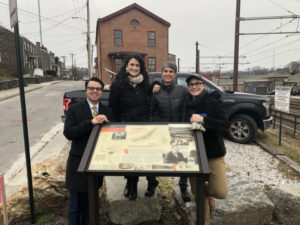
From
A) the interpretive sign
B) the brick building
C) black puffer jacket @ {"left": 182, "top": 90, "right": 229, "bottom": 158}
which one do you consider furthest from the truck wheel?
the brick building

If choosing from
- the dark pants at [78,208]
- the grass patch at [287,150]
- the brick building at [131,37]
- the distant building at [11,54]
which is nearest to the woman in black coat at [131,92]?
the dark pants at [78,208]

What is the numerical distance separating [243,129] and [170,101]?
4.42 metres

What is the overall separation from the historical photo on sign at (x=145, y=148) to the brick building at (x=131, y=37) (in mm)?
26859

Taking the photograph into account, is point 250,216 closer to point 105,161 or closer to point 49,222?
point 105,161

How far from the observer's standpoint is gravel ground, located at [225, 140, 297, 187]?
444 cm

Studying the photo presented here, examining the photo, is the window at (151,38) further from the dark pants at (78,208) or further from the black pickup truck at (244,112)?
the dark pants at (78,208)

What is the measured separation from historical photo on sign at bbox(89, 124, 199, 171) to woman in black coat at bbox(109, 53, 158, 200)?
1.87ft

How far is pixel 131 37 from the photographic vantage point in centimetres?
2970

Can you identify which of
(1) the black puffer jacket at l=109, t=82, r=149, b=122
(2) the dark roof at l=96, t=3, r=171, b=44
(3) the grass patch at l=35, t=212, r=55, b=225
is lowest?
(3) the grass patch at l=35, t=212, r=55, b=225

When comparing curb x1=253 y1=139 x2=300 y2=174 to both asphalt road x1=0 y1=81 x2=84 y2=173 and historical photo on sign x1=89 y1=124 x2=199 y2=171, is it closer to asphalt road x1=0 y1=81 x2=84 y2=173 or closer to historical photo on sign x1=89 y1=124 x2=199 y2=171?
historical photo on sign x1=89 y1=124 x2=199 y2=171

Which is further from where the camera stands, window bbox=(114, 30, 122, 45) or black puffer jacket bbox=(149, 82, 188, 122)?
window bbox=(114, 30, 122, 45)

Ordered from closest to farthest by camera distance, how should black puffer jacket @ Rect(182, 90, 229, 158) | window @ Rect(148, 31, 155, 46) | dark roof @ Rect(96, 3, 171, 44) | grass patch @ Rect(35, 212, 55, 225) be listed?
1. black puffer jacket @ Rect(182, 90, 229, 158)
2. grass patch @ Rect(35, 212, 55, 225)
3. dark roof @ Rect(96, 3, 171, 44)
4. window @ Rect(148, 31, 155, 46)

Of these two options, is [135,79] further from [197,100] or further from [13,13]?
[13,13]

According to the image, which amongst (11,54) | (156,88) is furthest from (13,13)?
(11,54)
